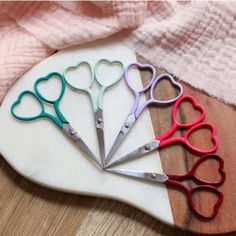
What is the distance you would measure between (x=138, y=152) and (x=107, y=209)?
78 millimetres

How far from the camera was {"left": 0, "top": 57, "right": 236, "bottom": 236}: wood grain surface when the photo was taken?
53 centimetres

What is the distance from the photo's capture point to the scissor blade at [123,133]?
571 mm

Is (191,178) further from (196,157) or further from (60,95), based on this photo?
(60,95)

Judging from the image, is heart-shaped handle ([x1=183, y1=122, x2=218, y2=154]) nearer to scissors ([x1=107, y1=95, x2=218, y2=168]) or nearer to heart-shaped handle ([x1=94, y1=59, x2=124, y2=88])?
scissors ([x1=107, y1=95, x2=218, y2=168])

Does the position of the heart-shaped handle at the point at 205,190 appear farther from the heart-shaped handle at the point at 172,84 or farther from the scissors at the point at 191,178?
the heart-shaped handle at the point at 172,84

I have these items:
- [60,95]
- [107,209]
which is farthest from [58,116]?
[107,209]

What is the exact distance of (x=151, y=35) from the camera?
0.64 metres

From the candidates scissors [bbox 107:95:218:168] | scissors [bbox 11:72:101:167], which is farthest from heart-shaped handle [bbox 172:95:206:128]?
scissors [bbox 11:72:101:167]

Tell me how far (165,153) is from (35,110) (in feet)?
0.59

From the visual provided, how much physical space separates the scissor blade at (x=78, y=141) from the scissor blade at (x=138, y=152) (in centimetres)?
2

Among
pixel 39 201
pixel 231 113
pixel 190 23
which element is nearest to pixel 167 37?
pixel 190 23

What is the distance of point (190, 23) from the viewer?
64cm

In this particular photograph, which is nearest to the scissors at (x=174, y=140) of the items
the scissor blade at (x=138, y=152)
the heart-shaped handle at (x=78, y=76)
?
the scissor blade at (x=138, y=152)

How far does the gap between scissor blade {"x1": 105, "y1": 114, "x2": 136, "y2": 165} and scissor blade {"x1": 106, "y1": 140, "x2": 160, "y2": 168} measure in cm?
1
